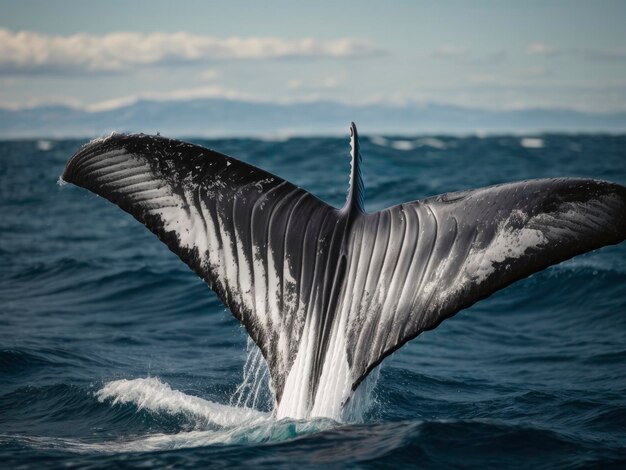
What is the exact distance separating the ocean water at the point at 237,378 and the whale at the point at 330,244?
498 mm

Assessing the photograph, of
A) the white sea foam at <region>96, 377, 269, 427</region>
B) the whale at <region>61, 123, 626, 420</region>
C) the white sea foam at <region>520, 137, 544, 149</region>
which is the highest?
the white sea foam at <region>520, 137, 544, 149</region>

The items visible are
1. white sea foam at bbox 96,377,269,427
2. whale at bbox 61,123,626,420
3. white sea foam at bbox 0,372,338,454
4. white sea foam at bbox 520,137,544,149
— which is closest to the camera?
whale at bbox 61,123,626,420

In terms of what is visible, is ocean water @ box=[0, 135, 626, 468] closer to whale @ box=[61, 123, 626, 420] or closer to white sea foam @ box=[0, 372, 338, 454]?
white sea foam @ box=[0, 372, 338, 454]

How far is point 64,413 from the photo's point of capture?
25.2 feet

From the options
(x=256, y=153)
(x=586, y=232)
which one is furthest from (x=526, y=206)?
(x=256, y=153)

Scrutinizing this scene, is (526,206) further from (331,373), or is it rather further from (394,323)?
(331,373)

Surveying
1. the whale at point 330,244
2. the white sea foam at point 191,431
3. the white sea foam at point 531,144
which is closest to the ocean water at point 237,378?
the white sea foam at point 191,431

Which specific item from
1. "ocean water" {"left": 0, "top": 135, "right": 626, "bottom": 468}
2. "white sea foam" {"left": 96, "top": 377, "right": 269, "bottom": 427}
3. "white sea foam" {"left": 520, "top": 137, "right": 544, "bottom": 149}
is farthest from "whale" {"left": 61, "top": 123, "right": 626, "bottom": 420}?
"white sea foam" {"left": 520, "top": 137, "right": 544, "bottom": 149}

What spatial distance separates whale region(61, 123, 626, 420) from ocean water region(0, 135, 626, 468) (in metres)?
0.50

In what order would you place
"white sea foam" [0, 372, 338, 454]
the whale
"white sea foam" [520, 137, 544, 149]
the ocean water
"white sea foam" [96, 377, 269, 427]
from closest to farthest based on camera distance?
1. the whale
2. "white sea foam" [0, 372, 338, 454]
3. the ocean water
4. "white sea foam" [96, 377, 269, 427]
5. "white sea foam" [520, 137, 544, 149]

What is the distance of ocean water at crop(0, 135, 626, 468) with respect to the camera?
19.1 feet

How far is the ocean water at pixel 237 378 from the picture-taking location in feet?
19.1

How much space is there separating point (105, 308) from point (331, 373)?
888cm

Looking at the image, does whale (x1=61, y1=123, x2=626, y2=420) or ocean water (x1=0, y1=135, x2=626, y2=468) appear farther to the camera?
ocean water (x1=0, y1=135, x2=626, y2=468)
